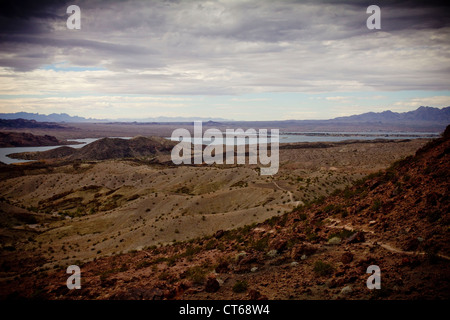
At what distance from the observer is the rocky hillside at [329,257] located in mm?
8312

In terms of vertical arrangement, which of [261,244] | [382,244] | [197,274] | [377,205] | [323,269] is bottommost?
[197,274]

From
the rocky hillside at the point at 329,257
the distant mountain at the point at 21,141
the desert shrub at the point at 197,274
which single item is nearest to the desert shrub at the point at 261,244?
the rocky hillside at the point at 329,257

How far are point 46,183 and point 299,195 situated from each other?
4930cm

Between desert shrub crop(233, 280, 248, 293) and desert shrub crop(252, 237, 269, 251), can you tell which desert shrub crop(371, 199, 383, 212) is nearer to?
desert shrub crop(252, 237, 269, 251)

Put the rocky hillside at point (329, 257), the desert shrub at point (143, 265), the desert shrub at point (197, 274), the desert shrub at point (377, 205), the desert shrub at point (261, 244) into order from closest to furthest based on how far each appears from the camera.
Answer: the rocky hillside at point (329, 257)
the desert shrub at point (197, 274)
the desert shrub at point (377, 205)
the desert shrub at point (261, 244)
the desert shrub at point (143, 265)

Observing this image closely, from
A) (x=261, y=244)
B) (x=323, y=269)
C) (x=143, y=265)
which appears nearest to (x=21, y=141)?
(x=143, y=265)

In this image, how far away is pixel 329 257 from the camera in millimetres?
10078


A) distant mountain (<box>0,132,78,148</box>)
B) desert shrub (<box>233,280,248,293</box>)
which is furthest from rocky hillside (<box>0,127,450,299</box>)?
distant mountain (<box>0,132,78,148</box>)

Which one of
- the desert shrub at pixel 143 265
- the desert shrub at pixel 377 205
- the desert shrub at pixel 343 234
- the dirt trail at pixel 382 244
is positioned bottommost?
the desert shrub at pixel 143 265

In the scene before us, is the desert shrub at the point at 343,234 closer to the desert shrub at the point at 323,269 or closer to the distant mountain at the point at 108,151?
the desert shrub at the point at 323,269

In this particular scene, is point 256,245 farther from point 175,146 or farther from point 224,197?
point 175,146

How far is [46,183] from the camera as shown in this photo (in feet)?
191

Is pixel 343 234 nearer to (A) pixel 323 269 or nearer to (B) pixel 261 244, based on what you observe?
(A) pixel 323 269
